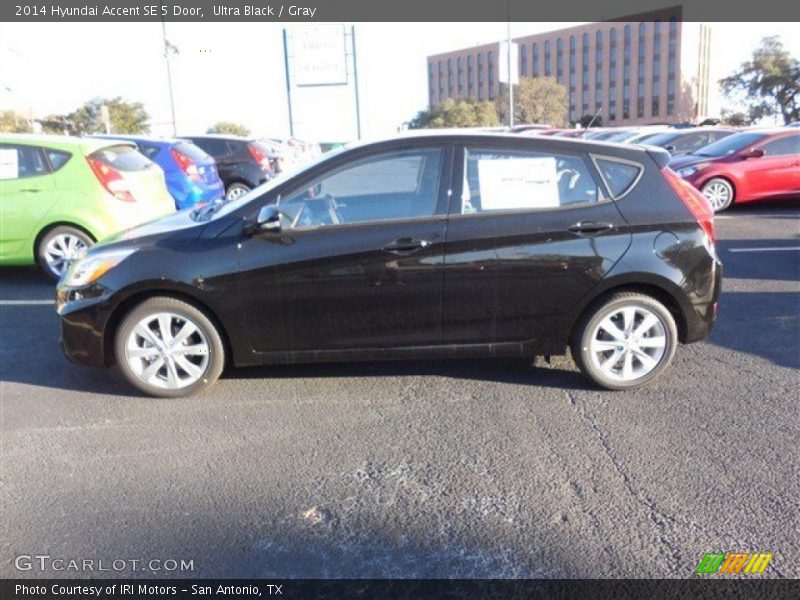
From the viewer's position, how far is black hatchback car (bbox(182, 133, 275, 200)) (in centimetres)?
1298

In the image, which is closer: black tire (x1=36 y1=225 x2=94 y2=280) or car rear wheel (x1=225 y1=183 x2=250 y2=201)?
black tire (x1=36 y1=225 x2=94 y2=280)

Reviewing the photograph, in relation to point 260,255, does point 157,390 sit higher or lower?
lower

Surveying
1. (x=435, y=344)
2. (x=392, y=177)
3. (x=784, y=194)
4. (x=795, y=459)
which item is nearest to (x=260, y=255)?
(x=392, y=177)

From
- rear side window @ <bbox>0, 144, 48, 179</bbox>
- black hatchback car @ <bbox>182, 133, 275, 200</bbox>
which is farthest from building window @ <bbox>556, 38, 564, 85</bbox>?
rear side window @ <bbox>0, 144, 48, 179</bbox>

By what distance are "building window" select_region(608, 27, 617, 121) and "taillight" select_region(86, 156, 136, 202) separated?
9001 centimetres

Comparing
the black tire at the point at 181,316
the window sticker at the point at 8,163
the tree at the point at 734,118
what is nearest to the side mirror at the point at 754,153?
the black tire at the point at 181,316

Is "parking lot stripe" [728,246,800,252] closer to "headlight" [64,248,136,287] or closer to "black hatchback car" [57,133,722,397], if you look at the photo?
"black hatchback car" [57,133,722,397]

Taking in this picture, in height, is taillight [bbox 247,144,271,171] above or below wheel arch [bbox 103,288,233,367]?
above

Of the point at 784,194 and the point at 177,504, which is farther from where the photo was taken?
the point at 784,194

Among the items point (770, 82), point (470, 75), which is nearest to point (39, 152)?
point (770, 82)

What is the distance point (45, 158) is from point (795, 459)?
24.1 feet

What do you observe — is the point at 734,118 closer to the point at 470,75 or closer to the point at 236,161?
the point at 236,161

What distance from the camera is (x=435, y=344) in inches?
163

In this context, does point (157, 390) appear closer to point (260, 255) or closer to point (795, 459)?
point (260, 255)
